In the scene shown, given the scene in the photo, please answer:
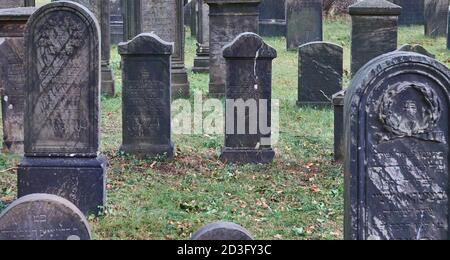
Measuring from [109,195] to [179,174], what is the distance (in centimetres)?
127

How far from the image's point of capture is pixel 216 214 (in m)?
7.96

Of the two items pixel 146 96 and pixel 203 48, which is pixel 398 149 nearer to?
pixel 146 96

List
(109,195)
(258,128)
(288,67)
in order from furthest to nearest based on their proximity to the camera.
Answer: (288,67) → (258,128) → (109,195)

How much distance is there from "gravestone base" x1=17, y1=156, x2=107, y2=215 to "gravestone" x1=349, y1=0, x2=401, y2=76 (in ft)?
22.5

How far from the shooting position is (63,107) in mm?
7734

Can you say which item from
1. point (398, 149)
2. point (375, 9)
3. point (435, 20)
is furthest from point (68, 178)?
point (435, 20)

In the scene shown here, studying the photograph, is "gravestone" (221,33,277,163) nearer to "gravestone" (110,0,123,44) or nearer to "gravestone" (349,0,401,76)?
"gravestone" (349,0,401,76)

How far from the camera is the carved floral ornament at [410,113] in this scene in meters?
5.48

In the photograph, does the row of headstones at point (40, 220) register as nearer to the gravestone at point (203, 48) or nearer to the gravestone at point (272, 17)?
the gravestone at point (203, 48)

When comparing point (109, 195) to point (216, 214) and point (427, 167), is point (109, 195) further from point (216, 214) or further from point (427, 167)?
point (427, 167)

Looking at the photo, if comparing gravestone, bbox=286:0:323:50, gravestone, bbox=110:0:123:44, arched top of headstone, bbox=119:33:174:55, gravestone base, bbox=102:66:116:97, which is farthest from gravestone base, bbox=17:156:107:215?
gravestone, bbox=110:0:123:44

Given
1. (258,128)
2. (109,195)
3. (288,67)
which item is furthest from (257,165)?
(288,67)

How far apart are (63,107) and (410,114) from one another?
3507 mm
